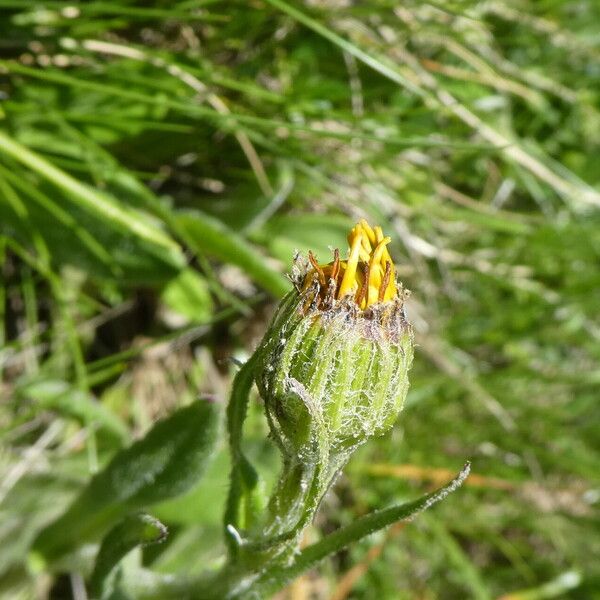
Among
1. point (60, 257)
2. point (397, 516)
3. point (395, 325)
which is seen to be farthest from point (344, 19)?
point (397, 516)

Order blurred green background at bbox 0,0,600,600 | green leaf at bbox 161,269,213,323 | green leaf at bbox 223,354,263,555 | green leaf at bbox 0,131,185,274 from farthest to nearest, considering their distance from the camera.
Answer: green leaf at bbox 161,269,213,323
blurred green background at bbox 0,0,600,600
green leaf at bbox 0,131,185,274
green leaf at bbox 223,354,263,555

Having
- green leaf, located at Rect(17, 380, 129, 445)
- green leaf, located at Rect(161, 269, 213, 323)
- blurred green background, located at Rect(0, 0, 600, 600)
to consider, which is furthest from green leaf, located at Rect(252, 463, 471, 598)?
green leaf, located at Rect(161, 269, 213, 323)

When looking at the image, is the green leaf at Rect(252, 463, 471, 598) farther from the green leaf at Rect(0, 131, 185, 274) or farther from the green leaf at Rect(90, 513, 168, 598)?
the green leaf at Rect(0, 131, 185, 274)

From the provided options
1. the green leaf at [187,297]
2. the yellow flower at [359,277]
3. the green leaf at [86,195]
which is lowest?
the green leaf at [187,297]

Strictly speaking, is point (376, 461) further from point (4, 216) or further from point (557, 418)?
point (4, 216)

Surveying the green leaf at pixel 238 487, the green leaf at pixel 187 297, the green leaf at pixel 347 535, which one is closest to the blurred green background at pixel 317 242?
the green leaf at pixel 187 297

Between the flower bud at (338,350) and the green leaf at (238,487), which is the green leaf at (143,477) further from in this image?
the flower bud at (338,350)

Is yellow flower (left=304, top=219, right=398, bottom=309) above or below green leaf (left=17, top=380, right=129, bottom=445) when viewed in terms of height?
above
